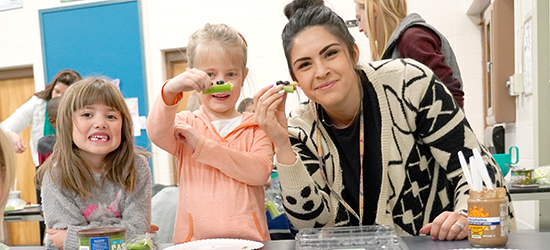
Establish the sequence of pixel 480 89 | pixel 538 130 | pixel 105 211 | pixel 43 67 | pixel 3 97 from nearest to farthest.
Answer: pixel 105 211 → pixel 538 130 → pixel 480 89 → pixel 43 67 → pixel 3 97

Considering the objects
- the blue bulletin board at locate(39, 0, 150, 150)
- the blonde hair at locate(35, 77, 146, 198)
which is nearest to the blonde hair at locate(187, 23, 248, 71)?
the blonde hair at locate(35, 77, 146, 198)

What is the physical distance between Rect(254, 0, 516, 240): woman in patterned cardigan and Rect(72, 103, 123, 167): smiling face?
54 centimetres

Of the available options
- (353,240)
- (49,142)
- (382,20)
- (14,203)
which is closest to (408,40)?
(382,20)

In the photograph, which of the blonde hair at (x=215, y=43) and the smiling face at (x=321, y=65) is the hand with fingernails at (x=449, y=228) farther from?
the blonde hair at (x=215, y=43)

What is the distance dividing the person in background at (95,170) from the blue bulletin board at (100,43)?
332 cm

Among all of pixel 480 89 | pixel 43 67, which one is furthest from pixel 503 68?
pixel 43 67

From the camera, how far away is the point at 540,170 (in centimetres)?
229

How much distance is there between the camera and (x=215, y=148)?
4.25ft

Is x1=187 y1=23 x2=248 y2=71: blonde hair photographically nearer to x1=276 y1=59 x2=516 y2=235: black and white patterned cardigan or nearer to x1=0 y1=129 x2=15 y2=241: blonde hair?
x1=276 y1=59 x2=516 y2=235: black and white patterned cardigan

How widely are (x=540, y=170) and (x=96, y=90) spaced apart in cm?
213

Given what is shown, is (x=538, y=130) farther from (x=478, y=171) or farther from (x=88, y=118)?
(x=88, y=118)

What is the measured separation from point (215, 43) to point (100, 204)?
25.0 inches

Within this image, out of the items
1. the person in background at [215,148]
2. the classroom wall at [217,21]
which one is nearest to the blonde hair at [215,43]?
the person in background at [215,148]

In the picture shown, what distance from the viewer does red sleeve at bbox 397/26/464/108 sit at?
73.7 inches
